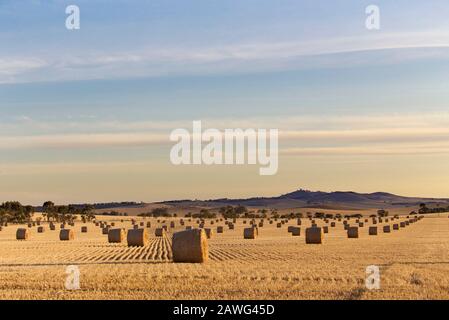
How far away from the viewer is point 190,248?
2766cm

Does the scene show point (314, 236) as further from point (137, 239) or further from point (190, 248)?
point (190, 248)

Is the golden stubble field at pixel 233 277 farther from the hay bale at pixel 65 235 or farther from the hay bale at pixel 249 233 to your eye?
the hay bale at pixel 65 235

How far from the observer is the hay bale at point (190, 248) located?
90.4 ft

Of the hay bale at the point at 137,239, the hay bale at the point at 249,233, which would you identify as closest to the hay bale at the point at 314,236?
the hay bale at the point at 137,239

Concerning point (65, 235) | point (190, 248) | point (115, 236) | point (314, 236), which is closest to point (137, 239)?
point (115, 236)

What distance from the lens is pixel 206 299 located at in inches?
672

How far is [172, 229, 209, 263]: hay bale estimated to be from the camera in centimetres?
2755

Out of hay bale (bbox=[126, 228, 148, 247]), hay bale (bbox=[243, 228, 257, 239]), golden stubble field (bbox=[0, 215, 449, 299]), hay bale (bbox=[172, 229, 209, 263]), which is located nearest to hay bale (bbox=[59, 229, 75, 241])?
hay bale (bbox=[243, 228, 257, 239])

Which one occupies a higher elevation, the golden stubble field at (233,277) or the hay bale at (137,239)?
the hay bale at (137,239)

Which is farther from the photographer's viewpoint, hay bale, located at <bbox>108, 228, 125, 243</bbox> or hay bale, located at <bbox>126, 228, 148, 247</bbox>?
hay bale, located at <bbox>108, 228, 125, 243</bbox>

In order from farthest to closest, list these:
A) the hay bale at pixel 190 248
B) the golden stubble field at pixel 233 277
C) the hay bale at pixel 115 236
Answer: the hay bale at pixel 115 236 < the hay bale at pixel 190 248 < the golden stubble field at pixel 233 277

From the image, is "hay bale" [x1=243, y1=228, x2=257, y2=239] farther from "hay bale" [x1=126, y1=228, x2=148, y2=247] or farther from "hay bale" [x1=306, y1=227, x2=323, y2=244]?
"hay bale" [x1=126, y1=228, x2=148, y2=247]

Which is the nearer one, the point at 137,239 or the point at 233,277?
the point at 233,277
